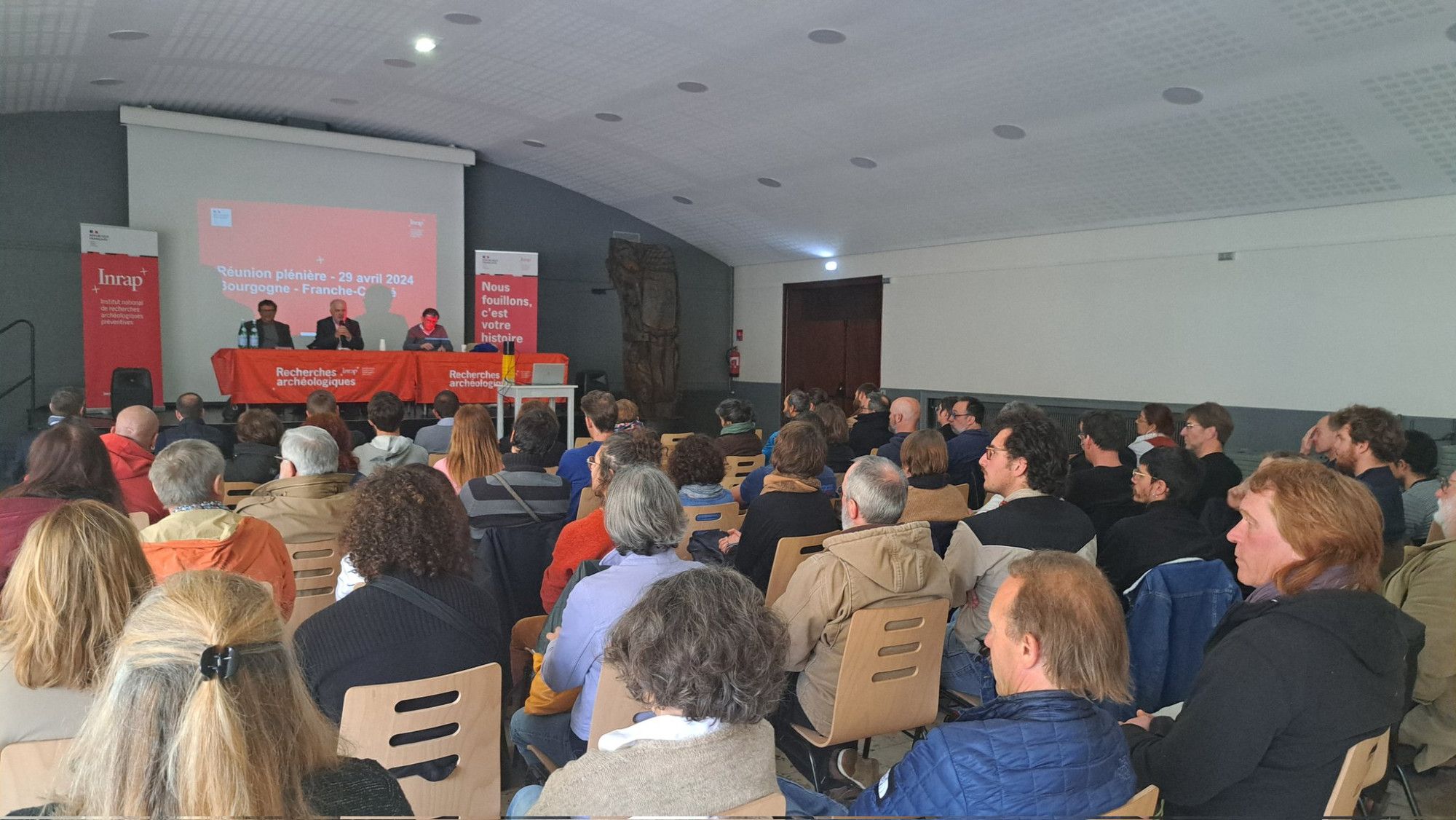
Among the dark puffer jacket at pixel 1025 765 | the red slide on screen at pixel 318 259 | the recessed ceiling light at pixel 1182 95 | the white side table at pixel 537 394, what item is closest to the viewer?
the dark puffer jacket at pixel 1025 765

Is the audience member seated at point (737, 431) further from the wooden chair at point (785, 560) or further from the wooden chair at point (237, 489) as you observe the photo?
the wooden chair at point (237, 489)

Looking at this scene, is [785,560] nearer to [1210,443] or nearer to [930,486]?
[930,486]

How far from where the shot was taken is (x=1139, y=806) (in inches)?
54.5

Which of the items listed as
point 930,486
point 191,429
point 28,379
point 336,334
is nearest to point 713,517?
point 930,486

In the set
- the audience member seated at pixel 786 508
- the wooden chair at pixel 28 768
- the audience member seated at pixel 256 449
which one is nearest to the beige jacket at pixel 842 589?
the audience member seated at pixel 786 508

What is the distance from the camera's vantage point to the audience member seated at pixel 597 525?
270 cm

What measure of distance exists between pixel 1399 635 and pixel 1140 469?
136 cm

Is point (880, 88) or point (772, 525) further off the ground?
point (880, 88)

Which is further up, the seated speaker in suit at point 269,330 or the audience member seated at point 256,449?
the seated speaker in suit at point 269,330

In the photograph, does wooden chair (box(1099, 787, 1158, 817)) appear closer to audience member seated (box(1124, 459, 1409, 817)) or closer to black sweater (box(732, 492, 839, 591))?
audience member seated (box(1124, 459, 1409, 817))

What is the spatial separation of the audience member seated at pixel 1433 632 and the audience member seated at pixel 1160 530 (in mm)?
466

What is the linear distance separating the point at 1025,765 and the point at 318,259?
400 inches

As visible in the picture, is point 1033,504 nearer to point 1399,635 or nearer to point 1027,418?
point 1027,418

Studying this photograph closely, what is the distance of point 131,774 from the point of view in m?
0.87
